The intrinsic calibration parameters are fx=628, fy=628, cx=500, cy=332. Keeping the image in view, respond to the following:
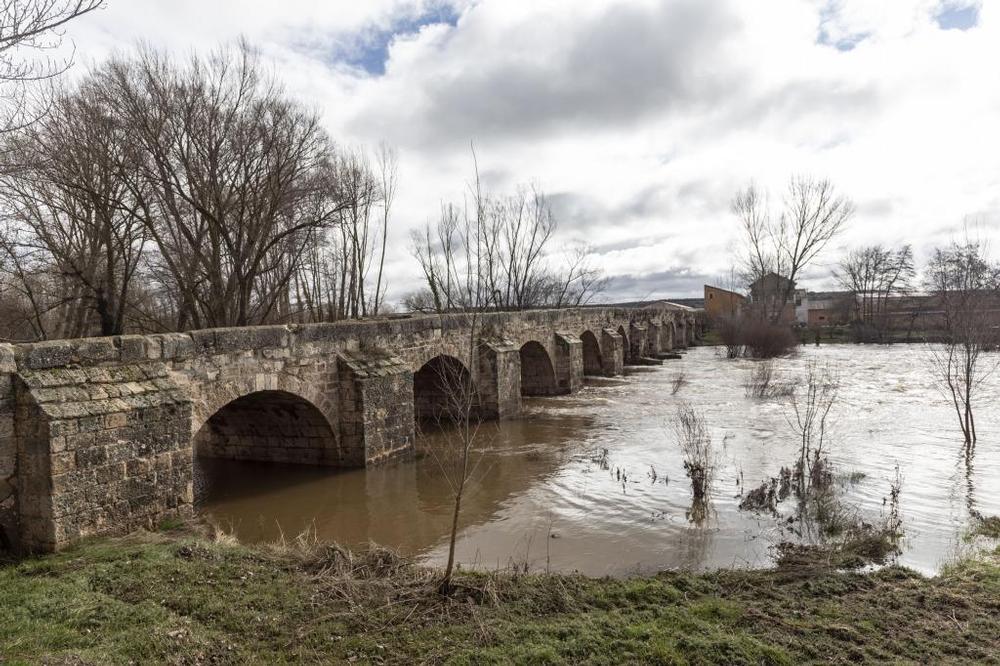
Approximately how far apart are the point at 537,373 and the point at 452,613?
15193mm

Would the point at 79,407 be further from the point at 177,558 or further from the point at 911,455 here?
the point at 911,455

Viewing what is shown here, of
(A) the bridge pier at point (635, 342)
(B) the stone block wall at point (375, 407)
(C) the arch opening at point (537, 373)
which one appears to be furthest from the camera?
(A) the bridge pier at point (635, 342)

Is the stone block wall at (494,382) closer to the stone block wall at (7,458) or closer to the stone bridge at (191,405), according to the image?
the stone bridge at (191,405)

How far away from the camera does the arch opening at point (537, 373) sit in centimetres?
1925

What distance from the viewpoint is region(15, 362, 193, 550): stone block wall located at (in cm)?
553

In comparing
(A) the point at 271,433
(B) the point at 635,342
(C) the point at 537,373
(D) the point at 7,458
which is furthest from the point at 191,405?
(B) the point at 635,342

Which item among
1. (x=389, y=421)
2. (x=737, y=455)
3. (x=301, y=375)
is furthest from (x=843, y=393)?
(x=301, y=375)

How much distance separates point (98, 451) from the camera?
5.88 meters

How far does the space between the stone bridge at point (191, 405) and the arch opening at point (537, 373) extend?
3720 millimetres

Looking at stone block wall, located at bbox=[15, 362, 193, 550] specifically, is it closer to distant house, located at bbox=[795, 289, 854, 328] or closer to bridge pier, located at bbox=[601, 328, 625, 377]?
bridge pier, located at bbox=[601, 328, 625, 377]

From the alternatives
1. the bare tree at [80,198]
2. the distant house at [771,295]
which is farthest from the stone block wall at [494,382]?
the distant house at [771,295]

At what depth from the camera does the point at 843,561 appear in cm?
549

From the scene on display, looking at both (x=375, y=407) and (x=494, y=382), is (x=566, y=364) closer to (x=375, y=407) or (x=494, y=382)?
(x=494, y=382)

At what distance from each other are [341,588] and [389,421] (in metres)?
5.94
